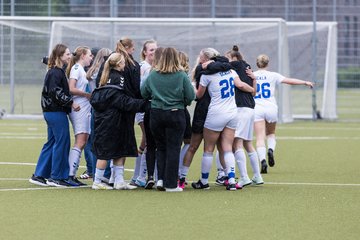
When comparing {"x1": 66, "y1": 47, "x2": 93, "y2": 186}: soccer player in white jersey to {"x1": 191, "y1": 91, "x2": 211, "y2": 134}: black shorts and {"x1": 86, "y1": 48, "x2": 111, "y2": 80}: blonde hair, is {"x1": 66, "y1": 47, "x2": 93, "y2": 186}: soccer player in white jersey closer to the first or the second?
{"x1": 86, "y1": 48, "x2": 111, "y2": 80}: blonde hair

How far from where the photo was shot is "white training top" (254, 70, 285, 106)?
649 inches

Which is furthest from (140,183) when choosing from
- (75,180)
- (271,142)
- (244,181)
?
(271,142)

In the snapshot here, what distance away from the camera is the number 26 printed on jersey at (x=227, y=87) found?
13.5m

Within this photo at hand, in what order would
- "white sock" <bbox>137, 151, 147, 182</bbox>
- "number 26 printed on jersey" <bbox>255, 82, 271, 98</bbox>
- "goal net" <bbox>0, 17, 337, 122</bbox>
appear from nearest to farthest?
"white sock" <bbox>137, 151, 147, 182</bbox>
"number 26 printed on jersey" <bbox>255, 82, 271, 98</bbox>
"goal net" <bbox>0, 17, 337, 122</bbox>

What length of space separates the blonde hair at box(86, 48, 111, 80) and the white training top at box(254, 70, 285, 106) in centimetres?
298

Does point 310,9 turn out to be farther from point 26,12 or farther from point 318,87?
point 26,12

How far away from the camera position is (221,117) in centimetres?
1350

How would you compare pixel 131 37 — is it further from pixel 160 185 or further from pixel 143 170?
pixel 160 185

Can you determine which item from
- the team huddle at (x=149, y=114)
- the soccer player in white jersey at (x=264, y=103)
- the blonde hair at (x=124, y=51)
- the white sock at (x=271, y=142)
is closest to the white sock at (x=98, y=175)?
the team huddle at (x=149, y=114)

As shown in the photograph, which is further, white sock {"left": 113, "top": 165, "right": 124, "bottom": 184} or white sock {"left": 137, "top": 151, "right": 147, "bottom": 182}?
white sock {"left": 137, "top": 151, "right": 147, "bottom": 182}

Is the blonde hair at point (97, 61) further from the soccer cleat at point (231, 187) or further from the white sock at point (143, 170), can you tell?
the soccer cleat at point (231, 187)

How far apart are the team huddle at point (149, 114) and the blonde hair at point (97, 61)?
0.01 m

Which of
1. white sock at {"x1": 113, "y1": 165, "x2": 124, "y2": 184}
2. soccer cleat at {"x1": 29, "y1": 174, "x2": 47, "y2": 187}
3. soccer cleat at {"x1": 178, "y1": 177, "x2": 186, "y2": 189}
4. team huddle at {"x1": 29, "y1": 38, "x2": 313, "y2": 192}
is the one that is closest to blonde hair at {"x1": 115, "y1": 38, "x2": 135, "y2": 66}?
team huddle at {"x1": 29, "y1": 38, "x2": 313, "y2": 192}

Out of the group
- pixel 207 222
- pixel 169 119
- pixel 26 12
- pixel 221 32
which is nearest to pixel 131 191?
pixel 169 119
